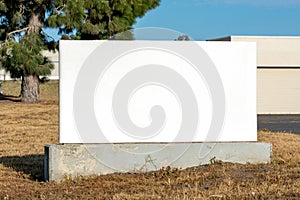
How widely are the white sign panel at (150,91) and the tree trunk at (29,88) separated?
1977cm

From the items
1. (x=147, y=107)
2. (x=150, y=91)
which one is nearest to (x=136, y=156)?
(x=147, y=107)

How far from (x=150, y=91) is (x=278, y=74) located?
23.6m

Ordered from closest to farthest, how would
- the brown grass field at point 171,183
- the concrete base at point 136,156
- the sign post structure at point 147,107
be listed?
the brown grass field at point 171,183
the concrete base at point 136,156
the sign post structure at point 147,107

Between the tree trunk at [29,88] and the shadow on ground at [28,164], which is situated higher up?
the tree trunk at [29,88]

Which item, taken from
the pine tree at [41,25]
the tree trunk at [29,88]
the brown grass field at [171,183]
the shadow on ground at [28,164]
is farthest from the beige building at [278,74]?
the shadow on ground at [28,164]

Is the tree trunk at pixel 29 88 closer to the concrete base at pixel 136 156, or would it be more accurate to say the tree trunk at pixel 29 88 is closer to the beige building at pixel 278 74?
the beige building at pixel 278 74

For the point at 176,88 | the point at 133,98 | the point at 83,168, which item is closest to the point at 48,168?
the point at 83,168

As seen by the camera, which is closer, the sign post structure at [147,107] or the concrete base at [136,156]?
the concrete base at [136,156]

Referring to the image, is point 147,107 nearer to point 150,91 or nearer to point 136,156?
point 150,91

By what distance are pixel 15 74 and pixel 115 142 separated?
19399mm

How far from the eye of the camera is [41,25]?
2708 cm

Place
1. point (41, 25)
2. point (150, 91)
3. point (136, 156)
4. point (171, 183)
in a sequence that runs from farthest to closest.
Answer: point (41, 25) → point (150, 91) → point (136, 156) → point (171, 183)

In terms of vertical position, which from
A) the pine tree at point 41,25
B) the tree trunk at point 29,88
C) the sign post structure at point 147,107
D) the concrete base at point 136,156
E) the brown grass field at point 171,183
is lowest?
the brown grass field at point 171,183

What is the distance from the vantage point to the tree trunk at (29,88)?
91.0 feet
